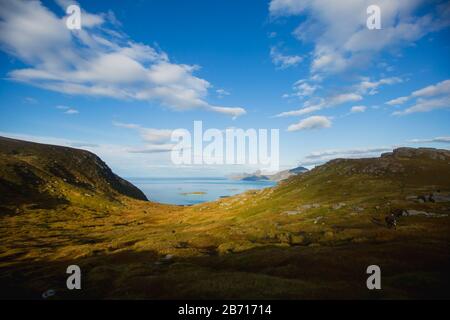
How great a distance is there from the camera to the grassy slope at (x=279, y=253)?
115 feet

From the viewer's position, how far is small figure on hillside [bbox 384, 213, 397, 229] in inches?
2515

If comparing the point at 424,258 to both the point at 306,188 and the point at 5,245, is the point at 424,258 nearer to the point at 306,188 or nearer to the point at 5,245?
the point at 306,188

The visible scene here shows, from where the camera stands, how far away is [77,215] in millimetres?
156250

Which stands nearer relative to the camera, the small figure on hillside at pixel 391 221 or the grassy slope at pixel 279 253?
the grassy slope at pixel 279 253

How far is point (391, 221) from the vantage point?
222ft

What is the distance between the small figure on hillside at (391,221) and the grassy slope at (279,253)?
4.97ft

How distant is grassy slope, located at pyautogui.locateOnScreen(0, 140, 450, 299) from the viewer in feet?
115

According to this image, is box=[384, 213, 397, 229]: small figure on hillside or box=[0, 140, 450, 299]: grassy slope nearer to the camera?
box=[0, 140, 450, 299]: grassy slope

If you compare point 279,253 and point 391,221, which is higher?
point 391,221

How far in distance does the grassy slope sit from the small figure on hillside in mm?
1515

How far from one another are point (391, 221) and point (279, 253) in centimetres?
3318

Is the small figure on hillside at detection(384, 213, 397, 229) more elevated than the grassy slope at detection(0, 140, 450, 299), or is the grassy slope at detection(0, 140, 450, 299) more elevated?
the small figure on hillside at detection(384, 213, 397, 229)
